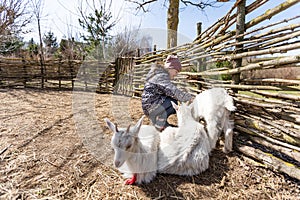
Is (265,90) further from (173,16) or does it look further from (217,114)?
(173,16)

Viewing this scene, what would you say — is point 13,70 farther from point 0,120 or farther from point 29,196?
point 29,196

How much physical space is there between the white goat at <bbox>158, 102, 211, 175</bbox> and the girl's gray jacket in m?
0.47

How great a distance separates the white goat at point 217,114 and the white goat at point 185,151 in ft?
0.45

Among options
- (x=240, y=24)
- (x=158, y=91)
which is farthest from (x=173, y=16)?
(x=158, y=91)

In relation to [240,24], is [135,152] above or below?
below

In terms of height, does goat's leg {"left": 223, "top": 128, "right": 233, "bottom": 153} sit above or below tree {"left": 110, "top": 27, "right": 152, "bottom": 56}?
below

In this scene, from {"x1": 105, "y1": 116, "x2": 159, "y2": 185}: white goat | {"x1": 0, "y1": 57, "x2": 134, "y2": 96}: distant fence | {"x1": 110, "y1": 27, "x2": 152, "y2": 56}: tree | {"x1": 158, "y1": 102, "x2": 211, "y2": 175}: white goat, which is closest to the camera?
{"x1": 105, "y1": 116, "x2": 159, "y2": 185}: white goat

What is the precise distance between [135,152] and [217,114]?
3.59ft

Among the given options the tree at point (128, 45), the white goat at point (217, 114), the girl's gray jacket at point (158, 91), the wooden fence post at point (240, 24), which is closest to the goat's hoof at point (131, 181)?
the white goat at point (217, 114)

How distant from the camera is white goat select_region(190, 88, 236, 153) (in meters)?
2.14

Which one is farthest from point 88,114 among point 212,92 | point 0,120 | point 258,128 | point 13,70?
point 13,70

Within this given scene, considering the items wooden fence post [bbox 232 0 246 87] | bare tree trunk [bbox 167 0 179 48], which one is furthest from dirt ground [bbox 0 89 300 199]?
bare tree trunk [bbox 167 0 179 48]

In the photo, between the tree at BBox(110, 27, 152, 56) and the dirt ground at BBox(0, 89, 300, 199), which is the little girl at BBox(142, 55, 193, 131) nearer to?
the dirt ground at BBox(0, 89, 300, 199)

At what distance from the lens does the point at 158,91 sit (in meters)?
2.66
